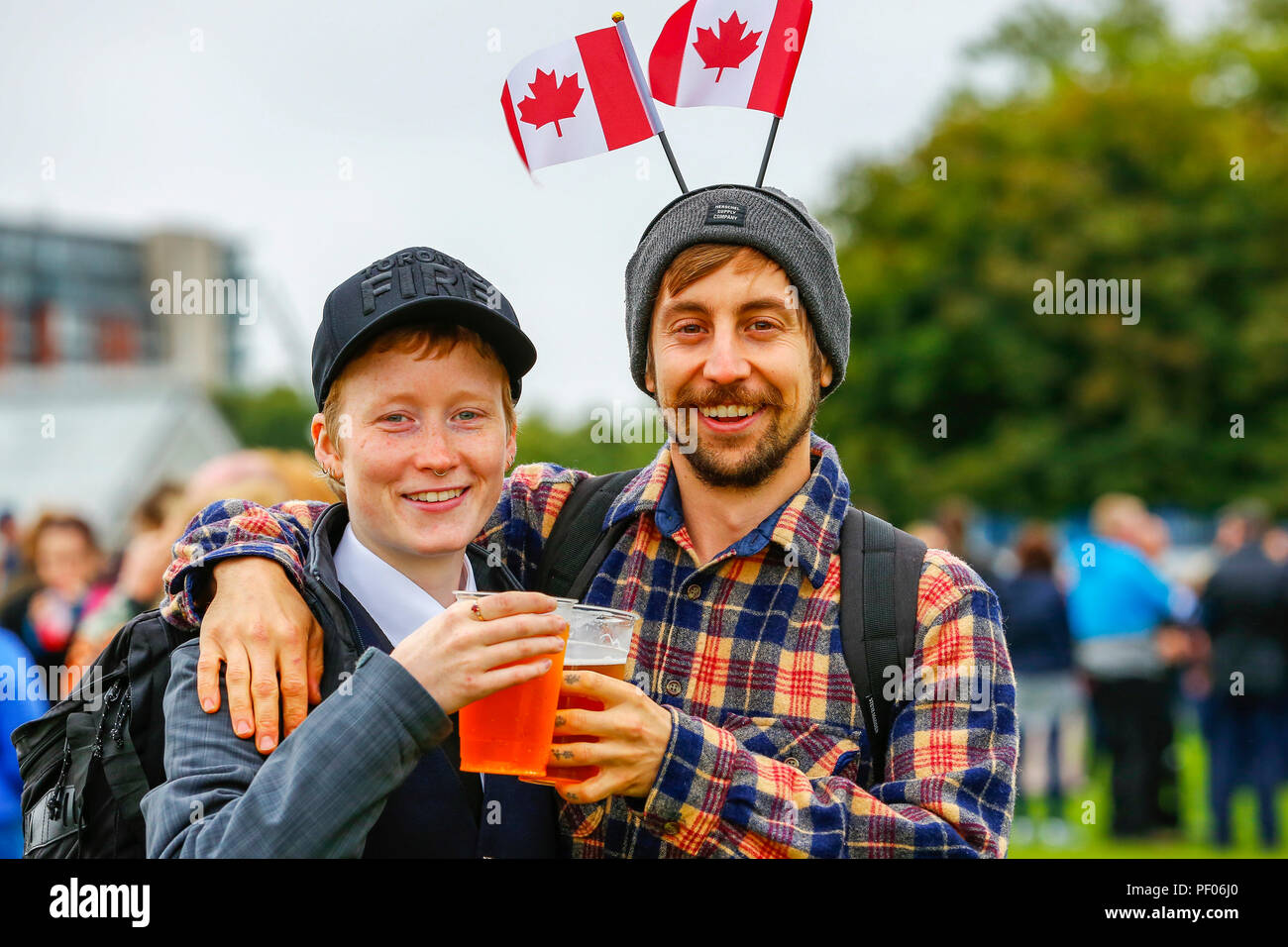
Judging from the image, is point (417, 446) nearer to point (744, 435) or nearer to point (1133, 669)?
point (744, 435)

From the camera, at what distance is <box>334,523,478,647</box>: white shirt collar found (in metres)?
2.76

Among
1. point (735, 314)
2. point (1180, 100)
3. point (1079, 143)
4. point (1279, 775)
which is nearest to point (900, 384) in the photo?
point (1079, 143)

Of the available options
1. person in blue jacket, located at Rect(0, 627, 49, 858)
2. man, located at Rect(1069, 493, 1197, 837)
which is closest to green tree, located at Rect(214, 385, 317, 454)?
man, located at Rect(1069, 493, 1197, 837)

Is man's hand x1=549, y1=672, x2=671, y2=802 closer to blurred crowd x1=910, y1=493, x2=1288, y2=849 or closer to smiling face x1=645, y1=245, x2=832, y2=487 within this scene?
smiling face x1=645, y1=245, x2=832, y2=487

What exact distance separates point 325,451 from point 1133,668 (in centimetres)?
980

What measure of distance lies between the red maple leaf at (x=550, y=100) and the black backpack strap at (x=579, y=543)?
0.94 metres

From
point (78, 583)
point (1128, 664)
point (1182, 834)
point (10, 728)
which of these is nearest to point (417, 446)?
point (10, 728)

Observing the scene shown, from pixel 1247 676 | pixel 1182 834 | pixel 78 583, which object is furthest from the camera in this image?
pixel 1182 834

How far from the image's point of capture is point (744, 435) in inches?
123

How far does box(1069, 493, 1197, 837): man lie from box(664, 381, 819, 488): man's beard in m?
8.49

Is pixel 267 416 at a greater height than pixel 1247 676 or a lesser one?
greater

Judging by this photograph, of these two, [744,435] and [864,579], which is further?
[744,435]
